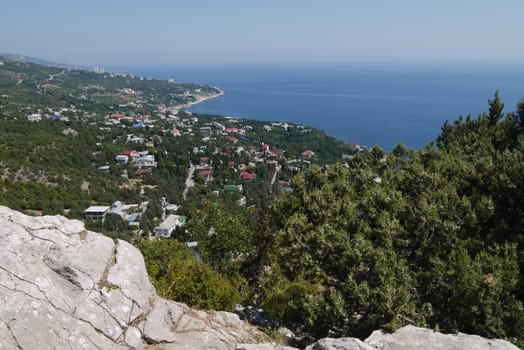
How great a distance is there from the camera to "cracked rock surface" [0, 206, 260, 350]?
4.20m

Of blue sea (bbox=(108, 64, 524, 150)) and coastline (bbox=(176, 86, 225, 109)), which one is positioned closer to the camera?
blue sea (bbox=(108, 64, 524, 150))

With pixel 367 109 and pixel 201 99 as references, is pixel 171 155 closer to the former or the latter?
pixel 367 109

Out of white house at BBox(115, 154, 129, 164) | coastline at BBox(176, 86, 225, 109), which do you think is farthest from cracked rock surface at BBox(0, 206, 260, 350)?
coastline at BBox(176, 86, 225, 109)

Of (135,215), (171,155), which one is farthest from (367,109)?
(135,215)

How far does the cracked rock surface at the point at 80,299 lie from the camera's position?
4199 millimetres

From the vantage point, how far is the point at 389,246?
661 cm

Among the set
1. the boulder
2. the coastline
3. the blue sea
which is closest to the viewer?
the boulder

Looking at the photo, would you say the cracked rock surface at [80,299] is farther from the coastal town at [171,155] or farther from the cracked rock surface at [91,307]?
the coastal town at [171,155]

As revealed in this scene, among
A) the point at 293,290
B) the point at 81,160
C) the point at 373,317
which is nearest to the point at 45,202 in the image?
the point at 81,160

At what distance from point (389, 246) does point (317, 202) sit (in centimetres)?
198

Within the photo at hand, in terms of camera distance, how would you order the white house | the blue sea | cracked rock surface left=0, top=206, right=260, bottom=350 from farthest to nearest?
the blue sea
the white house
cracked rock surface left=0, top=206, right=260, bottom=350

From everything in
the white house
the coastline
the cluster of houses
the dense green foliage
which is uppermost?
the coastline

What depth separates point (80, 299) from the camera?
4766 millimetres

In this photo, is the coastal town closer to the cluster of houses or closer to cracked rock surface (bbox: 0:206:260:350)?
the cluster of houses
